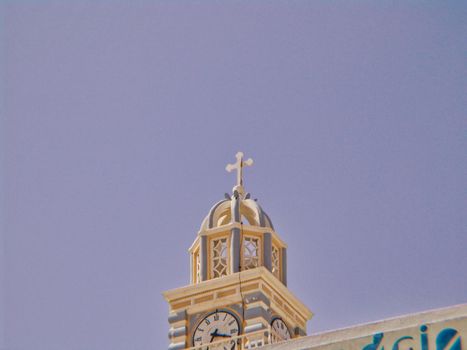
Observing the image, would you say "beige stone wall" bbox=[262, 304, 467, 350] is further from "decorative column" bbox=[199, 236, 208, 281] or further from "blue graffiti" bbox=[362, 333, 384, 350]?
"decorative column" bbox=[199, 236, 208, 281]

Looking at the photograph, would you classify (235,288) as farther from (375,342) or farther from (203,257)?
(375,342)

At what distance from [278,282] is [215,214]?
2.88 meters

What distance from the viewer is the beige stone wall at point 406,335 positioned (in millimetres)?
28234

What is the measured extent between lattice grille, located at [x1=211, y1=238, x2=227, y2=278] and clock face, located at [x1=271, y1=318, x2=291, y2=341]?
184 centimetres

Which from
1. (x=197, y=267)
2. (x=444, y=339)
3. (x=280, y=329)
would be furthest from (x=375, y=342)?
(x=197, y=267)

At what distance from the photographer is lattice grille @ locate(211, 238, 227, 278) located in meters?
41.2

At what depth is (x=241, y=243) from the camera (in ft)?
135

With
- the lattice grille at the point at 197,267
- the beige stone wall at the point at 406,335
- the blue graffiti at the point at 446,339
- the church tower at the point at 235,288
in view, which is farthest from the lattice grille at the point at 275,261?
the blue graffiti at the point at 446,339

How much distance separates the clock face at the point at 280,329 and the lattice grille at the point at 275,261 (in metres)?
1.56

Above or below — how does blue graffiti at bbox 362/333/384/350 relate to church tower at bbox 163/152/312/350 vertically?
below

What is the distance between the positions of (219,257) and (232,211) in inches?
47.6

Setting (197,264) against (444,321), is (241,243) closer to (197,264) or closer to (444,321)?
(197,264)

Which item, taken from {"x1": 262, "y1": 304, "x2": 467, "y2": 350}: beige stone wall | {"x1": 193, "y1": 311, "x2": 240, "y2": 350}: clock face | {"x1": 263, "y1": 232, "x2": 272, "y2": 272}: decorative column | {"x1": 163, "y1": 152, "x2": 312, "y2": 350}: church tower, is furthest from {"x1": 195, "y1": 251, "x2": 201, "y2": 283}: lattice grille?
{"x1": 262, "y1": 304, "x2": 467, "y2": 350}: beige stone wall

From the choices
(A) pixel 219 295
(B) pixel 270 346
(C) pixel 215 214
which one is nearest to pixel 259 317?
(A) pixel 219 295
